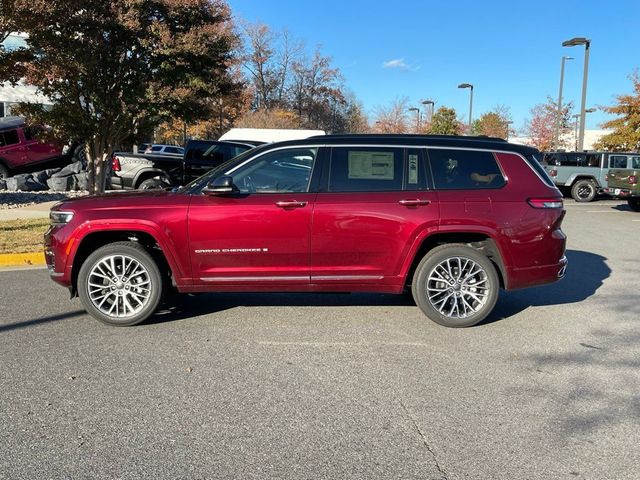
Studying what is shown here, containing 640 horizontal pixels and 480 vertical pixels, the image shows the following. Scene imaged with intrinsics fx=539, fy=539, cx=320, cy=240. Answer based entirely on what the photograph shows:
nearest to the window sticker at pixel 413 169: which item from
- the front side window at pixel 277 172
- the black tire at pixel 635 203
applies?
the front side window at pixel 277 172

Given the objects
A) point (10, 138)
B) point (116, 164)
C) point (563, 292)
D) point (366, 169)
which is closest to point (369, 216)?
point (366, 169)


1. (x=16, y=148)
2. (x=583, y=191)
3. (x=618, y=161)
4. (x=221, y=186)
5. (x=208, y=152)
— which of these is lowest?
(x=583, y=191)

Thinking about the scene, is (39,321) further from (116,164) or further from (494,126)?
(494,126)

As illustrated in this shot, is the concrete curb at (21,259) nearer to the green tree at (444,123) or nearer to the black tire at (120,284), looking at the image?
the black tire at (120,284)

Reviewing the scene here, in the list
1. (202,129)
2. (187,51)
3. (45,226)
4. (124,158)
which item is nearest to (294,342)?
(45,226)

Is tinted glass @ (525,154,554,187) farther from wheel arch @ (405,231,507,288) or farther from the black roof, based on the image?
wheel arch @ (405,231,507,288)

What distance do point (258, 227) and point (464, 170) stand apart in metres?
2.14

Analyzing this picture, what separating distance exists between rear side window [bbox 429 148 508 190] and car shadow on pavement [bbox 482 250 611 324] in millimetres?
1456

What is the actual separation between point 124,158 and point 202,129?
111 ft

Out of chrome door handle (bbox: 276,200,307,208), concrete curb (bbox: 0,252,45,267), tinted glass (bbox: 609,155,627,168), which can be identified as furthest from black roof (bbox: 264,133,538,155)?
tinted glass (bbox: 609,155,627,168)

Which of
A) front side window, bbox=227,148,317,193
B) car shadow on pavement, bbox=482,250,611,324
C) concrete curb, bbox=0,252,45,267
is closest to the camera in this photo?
front side window, bbox=227,148,317,193

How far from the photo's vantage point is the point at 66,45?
1090cm

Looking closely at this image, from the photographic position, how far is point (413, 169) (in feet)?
17.6

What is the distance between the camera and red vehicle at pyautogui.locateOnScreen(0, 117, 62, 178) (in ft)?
65.2
